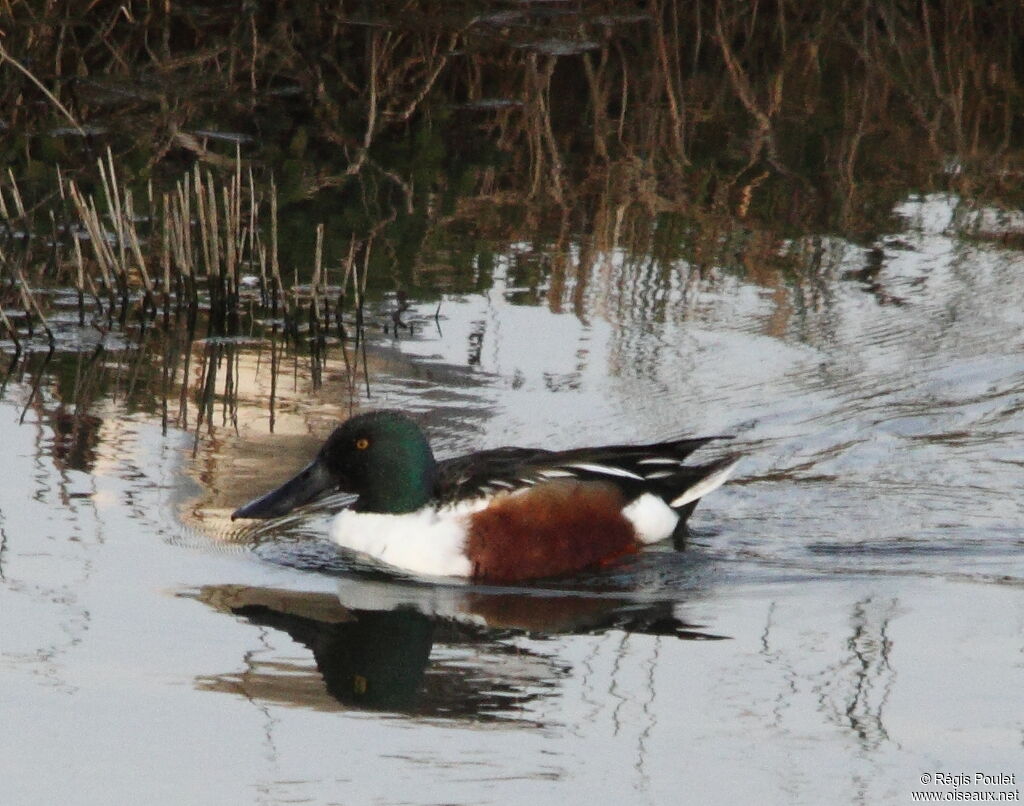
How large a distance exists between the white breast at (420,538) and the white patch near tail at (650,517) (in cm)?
63

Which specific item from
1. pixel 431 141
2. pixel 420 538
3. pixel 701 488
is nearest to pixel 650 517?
pixel 701 488

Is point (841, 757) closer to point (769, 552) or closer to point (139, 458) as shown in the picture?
point (769, 552)

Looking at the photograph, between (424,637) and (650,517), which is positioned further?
(650,517)

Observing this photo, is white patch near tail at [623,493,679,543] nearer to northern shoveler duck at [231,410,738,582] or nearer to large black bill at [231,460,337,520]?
northern shoveler duck at [231,410,738,582]

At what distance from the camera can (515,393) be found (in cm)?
748

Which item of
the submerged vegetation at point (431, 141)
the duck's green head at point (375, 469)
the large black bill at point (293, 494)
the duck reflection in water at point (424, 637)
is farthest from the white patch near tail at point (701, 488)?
the submerged vegetation at point (431, 141)

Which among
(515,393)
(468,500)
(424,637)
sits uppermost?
(515,393)

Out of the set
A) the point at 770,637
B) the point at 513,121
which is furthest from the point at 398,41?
the point at 770,637

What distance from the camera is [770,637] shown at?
5.26 meters

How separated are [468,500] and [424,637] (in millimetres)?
818

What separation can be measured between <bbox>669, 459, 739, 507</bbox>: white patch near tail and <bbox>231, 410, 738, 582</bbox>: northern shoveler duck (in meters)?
0.19

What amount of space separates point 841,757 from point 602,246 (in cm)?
570

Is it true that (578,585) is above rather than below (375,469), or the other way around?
below

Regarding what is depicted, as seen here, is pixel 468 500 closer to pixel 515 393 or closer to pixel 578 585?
pixel 578 585
